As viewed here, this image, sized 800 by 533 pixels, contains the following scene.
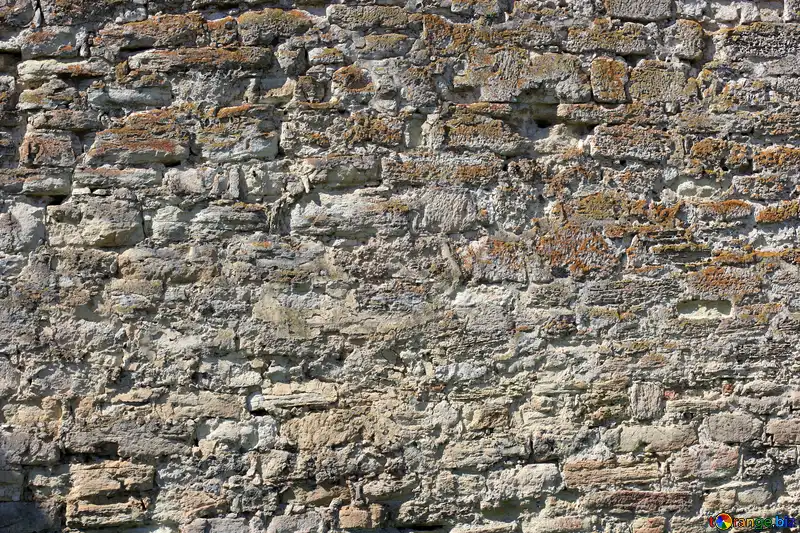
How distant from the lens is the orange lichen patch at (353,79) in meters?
2.74

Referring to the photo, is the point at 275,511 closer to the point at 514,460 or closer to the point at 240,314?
the point at 240,314

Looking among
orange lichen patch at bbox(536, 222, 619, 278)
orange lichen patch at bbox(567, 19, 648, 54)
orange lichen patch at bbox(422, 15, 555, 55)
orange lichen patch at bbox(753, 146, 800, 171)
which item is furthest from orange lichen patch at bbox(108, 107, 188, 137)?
orange lichen patch at bbox(753, 146, 800, 171)

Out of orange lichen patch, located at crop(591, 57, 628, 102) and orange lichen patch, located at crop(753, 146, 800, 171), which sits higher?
orange lichen patch, located at crop(591, 57, 628, 102)

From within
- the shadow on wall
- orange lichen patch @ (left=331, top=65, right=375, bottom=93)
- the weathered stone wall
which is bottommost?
the shadow on wall

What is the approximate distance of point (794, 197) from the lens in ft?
9.35

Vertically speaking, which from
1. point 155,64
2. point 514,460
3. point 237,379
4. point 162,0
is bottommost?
point 514,460

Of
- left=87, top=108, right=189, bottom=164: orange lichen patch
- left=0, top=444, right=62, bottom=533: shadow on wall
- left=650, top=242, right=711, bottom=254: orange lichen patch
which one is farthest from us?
left=650, top=242, right=711, bottom=254: orange lichen patch

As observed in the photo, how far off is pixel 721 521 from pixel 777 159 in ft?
4.86

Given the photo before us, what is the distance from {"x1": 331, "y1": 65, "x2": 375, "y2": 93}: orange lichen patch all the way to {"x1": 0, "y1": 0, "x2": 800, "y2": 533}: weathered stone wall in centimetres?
1

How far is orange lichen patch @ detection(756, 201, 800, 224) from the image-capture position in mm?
2818

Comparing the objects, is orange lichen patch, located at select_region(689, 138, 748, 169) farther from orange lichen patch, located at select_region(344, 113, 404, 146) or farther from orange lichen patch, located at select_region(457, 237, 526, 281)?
orange lichen patch, located at select_region(344, 113, 404, 146)

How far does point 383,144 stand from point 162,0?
1039mm

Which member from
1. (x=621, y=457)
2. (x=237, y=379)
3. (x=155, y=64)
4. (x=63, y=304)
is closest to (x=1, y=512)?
(x=63, y=304)

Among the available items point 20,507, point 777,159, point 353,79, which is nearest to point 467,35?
point 353,79
